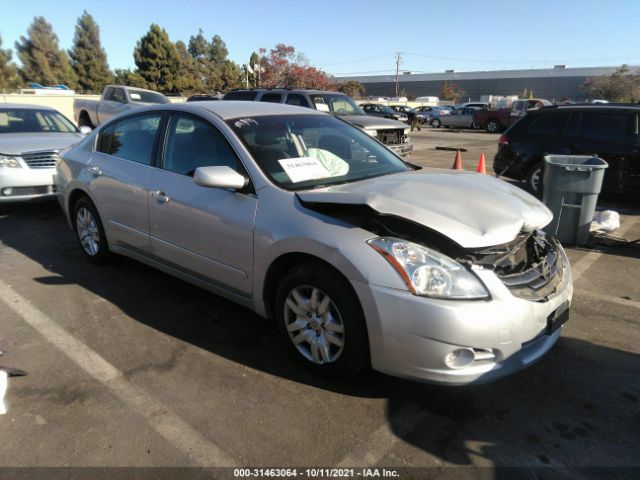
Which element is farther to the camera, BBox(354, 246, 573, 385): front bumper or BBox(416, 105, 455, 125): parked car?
BBox(416, 105, 455, 125): parked car

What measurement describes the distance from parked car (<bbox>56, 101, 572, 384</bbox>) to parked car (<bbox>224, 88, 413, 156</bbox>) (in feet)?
22.8

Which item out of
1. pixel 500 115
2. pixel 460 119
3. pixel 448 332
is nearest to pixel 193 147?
pixel 448 332

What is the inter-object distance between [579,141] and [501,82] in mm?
77772

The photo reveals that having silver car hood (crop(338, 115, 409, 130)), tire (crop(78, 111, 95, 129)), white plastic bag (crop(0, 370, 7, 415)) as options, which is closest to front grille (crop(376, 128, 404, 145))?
silver car hood (crop(338, 115, 409, 130))

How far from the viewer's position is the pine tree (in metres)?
59.5

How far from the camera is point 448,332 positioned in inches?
97.3

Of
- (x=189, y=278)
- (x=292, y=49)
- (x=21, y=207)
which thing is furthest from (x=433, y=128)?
(x=189, y=278)

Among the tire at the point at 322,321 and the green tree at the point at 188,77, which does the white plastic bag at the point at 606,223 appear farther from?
the green tree at the point at 188,77

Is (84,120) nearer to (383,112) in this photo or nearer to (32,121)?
(32,121)

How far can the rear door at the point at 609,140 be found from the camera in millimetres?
7348

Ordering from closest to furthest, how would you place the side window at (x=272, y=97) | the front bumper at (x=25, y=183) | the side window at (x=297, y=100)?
the front bumper at (x=25, y=183) < the side window at (x=297, y=100) < the side window at (x=272, y=97)

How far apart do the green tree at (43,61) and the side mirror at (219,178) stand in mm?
64124

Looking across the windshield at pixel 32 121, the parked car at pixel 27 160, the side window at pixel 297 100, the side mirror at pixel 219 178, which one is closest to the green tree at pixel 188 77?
the side window at pixel 297 100

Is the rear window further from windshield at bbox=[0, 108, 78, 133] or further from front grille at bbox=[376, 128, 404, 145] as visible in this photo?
windshield at bbox=[0, 108, 78, 133]
